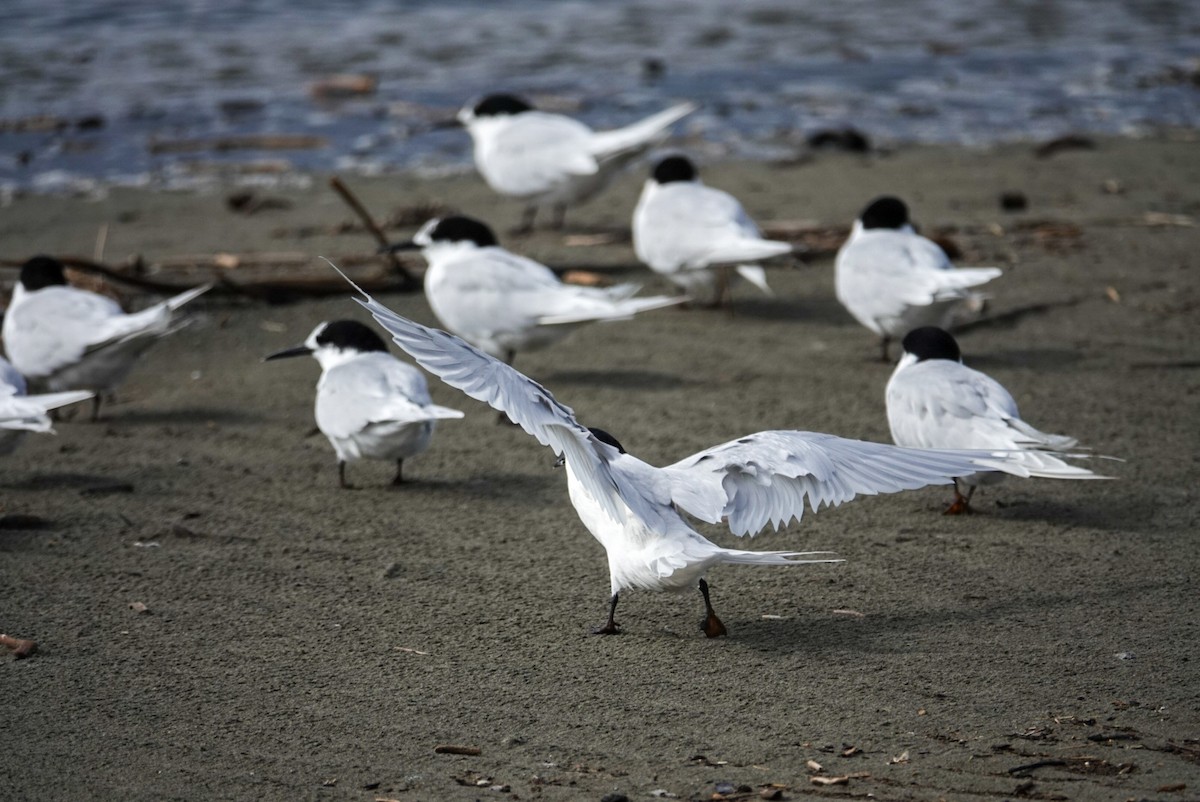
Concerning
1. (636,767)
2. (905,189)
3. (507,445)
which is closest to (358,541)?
(507,445)

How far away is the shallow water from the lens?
10.1m

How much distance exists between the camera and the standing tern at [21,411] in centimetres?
435

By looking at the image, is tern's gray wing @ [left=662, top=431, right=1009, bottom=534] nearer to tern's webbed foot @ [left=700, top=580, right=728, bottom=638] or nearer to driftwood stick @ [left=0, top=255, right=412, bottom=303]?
tern's webbed foot @ [left=700, top=580, right=728, bottom=638]

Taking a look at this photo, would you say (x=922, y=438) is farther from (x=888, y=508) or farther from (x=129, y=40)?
(x=129, y=40)

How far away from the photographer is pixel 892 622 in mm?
3441

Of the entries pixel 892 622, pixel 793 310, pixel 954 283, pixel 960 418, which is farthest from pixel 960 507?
pixel 793 310

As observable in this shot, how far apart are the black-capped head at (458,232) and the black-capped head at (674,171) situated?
1.35 metres

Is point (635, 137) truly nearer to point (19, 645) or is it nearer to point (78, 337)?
point (78, 337)

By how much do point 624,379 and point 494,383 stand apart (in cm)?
273

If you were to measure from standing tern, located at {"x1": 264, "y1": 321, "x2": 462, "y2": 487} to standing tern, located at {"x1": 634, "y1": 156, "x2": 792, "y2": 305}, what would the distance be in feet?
6.50

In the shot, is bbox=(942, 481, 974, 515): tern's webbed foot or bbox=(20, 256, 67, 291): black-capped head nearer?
bbox=(942, 481, 974, 515): tern's webbed foot

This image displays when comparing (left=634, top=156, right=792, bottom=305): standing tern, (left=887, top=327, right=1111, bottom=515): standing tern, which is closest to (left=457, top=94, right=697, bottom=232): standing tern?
(left=634, top=156, right=792, bottom=305): standing tern

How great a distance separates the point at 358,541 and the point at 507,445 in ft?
3.58

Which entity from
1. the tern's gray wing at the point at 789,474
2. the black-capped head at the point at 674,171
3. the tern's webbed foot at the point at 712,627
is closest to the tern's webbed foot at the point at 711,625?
the tern's webbed foot at the point at 712,627
